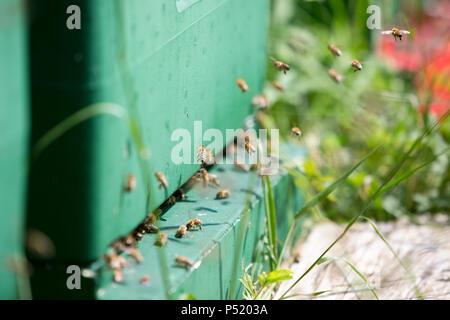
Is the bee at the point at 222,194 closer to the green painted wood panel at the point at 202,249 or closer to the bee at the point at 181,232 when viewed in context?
the green painted wood panel at the point at 202,249

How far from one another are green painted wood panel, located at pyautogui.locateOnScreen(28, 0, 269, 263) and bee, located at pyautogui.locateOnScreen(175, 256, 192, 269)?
0.48ft

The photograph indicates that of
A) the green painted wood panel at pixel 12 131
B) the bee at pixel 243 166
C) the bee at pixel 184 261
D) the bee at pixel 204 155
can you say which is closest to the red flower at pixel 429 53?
the bee at pixel 243 166

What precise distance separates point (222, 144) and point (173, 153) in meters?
0.47

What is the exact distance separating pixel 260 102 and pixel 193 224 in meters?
0.93

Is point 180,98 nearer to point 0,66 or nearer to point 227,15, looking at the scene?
point 227,15

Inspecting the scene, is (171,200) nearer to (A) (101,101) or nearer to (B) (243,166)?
(B) (243,166)

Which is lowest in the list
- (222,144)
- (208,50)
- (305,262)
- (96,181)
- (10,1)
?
(305,262)

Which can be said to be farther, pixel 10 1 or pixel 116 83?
pixel 116 83

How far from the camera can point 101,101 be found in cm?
154

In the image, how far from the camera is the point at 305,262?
2.58m

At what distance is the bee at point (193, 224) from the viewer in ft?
6.50

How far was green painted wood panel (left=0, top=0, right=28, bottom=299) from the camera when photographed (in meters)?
1.38

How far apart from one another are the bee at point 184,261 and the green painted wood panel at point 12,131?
1.40 ft
